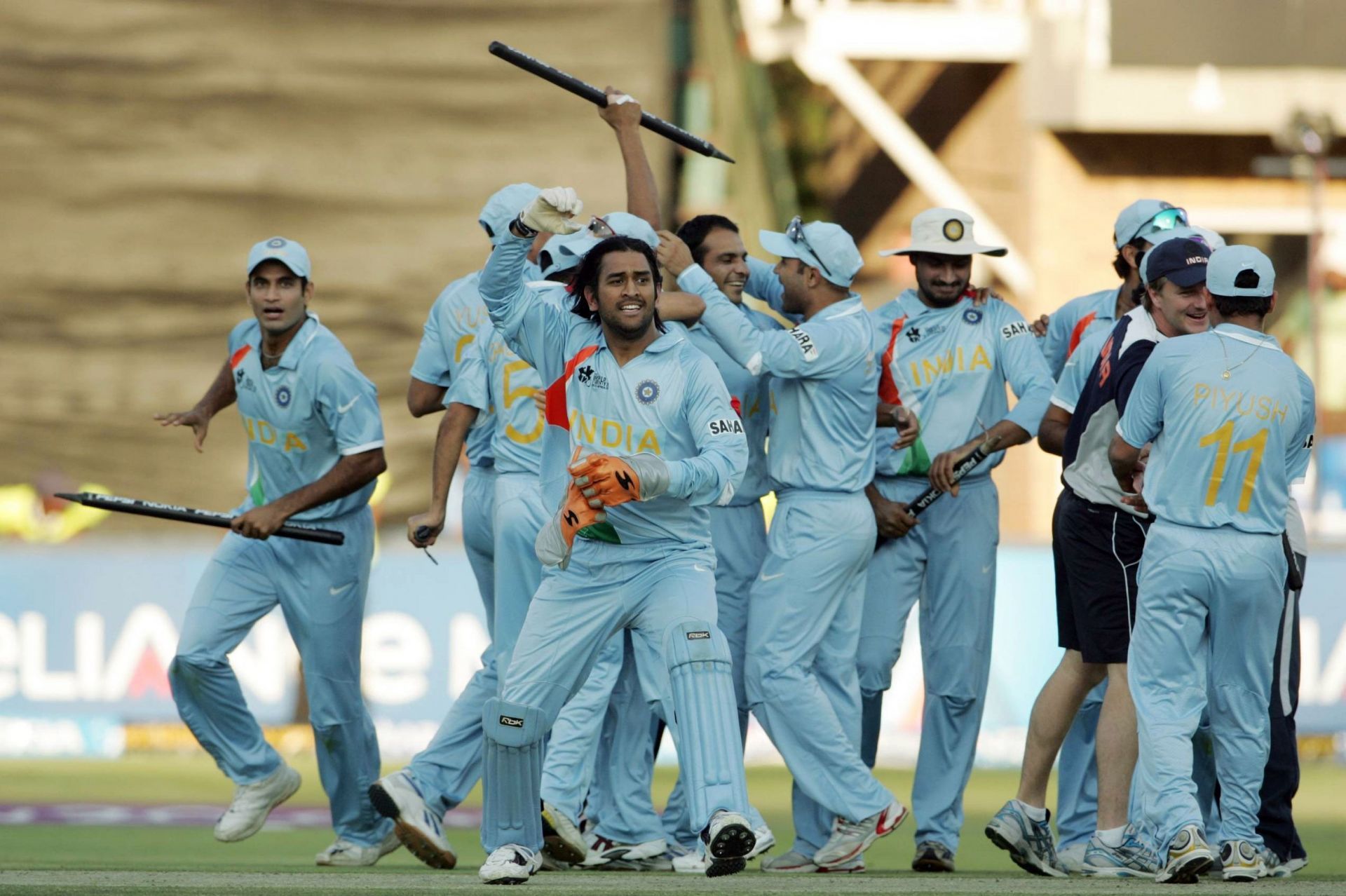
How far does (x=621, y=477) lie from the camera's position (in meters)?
6.68

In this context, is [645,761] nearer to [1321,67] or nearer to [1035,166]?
[1035,166]

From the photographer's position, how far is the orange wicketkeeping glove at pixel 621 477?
6691 millimetres

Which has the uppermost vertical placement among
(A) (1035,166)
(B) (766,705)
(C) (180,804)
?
(A) (1035,166)

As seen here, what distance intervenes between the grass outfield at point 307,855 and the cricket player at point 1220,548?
37 cm

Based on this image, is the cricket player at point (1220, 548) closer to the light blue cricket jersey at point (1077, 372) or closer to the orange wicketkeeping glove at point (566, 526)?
the light blue cricket jersey at point (1077, 372)

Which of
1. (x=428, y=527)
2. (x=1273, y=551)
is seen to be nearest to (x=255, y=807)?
(x=428, y=527)

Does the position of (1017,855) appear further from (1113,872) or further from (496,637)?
(496,637)

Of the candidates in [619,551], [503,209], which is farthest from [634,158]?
[619,551]

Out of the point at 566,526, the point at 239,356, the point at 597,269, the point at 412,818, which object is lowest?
the point at 412,818

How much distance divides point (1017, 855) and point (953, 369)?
2.05m

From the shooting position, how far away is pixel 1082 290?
21.3 metres

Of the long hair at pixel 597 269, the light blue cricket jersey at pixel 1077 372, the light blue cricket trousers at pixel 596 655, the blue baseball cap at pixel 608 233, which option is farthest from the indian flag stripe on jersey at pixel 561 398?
the light blue cricket jersey at pixel 1077 372

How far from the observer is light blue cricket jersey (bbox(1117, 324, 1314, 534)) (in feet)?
23.6

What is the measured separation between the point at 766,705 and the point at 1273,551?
6.82 feet
